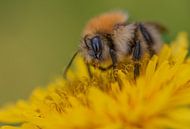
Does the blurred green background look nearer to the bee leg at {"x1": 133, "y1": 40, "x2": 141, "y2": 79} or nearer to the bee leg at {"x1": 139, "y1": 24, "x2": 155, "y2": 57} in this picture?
the bee leg at {"x1": 139, "y1": 24, "x2": 155, "y2": 57}

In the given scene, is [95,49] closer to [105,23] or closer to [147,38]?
[105,23]

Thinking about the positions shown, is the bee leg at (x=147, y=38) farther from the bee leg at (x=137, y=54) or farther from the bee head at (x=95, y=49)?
the bee head at (x=95, y=49)

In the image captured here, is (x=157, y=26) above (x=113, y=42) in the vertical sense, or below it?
above

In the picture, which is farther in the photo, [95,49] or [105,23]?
[105,23]

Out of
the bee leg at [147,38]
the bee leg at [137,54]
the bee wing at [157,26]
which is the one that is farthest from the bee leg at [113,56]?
the bee wing at [157,26]

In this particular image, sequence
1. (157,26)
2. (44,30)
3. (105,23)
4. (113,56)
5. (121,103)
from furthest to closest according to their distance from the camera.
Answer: (44,30) → (157,26) → (105,23) → (113,56) → (121,103)

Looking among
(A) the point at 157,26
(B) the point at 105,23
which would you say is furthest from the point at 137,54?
(A) the point at 157,26
